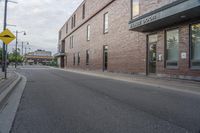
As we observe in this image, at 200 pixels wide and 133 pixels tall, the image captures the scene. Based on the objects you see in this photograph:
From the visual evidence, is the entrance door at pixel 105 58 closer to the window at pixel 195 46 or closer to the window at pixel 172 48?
the window at pixel 172 48

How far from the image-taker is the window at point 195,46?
14.0m

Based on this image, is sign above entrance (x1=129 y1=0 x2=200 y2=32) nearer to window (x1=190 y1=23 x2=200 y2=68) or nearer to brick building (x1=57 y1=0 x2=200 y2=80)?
brick building (x1=57 y1=0 x2=200 y2=80)

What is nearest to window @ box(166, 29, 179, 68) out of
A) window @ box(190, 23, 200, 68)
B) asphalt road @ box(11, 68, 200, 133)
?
window @ box(190, 23, 200, 68)

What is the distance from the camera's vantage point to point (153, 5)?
18.0m

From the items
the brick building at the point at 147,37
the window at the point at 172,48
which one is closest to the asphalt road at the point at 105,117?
the brick building at the point at 147,37

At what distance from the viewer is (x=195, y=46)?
563 inches

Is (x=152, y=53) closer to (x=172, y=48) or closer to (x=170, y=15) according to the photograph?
(x=172, y=48)

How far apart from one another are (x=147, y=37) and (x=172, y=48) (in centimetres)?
319

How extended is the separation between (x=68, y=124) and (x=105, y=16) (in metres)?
26.2

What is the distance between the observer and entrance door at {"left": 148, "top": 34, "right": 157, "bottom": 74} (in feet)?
59.5

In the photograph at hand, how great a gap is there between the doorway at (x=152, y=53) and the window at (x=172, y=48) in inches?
55.0

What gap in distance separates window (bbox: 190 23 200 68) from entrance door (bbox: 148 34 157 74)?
384cm

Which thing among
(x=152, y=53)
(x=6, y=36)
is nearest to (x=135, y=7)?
(x=152, y=53)

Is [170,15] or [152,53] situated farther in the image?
[152,53]
